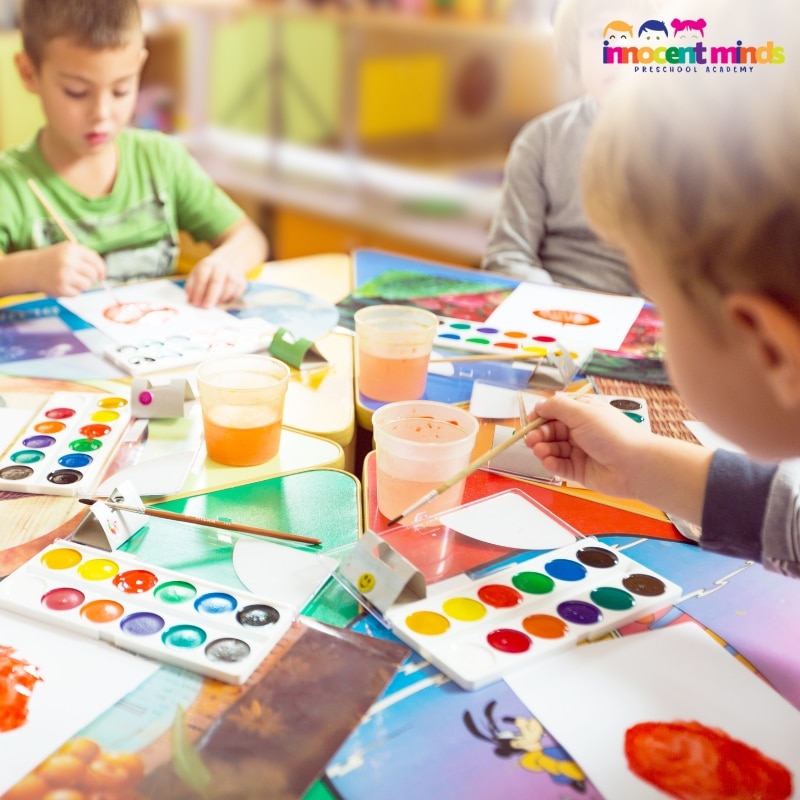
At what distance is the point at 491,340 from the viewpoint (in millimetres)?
1183

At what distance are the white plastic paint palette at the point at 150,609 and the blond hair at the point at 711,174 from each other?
36cm

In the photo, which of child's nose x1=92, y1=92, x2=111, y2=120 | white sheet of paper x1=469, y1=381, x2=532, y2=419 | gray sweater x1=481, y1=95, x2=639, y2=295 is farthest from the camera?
gray sweater x1=481, y1=95, x2=639, y2=295

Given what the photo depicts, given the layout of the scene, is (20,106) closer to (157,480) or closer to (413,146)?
(413,146)

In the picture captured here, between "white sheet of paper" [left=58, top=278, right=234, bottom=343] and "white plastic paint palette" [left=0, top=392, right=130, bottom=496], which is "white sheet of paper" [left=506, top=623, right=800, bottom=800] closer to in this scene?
"white plastic paint palette" [left=0, top=392, right=130, bottom=496]

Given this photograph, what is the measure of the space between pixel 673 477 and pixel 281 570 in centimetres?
34

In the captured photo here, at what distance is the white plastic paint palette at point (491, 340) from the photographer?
1155 millimetres

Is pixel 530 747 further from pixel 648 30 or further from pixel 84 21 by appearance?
pixel 84 21

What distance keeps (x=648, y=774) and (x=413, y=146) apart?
2762 mm

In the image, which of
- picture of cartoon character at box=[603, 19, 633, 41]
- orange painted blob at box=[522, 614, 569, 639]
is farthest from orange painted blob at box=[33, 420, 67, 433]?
picture of cartoon character at box=[603, 19, 633, 41]

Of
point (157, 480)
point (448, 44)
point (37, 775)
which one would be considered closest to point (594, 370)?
point (157, 480)

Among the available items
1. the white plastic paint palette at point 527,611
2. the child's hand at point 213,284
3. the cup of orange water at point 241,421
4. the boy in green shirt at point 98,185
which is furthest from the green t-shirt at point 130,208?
the white plastic paint palette at point 527,611

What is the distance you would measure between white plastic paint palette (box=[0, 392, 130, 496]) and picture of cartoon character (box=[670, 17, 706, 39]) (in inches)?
23.5

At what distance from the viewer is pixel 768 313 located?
49cm

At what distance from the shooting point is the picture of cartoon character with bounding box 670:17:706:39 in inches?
20.5
